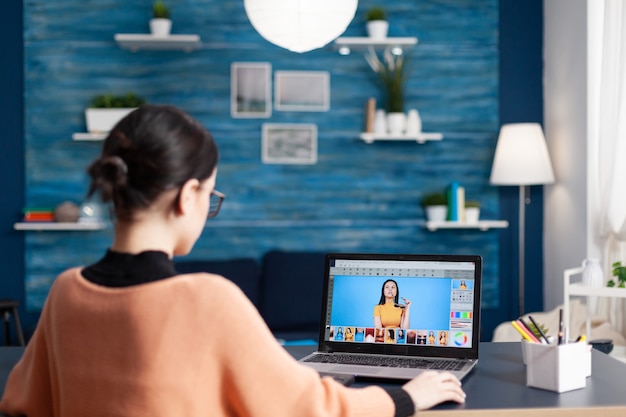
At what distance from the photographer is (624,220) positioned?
3941 mm

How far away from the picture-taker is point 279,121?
496 centimetres

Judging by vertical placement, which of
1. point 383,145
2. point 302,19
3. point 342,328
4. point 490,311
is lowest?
point 490,311

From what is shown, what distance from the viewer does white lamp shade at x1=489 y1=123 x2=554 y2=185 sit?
15.1 feet

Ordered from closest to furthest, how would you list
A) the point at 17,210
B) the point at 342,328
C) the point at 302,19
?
the point at 342,328 → the point at 302,19 → the point at 17,210

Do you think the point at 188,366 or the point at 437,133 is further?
the point at 437,133

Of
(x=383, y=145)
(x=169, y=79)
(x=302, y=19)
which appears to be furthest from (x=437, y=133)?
(x=302, y=19)

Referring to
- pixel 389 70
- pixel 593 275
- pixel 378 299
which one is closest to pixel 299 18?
pixel 378 299

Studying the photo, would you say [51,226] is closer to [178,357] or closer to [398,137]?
[398,137]

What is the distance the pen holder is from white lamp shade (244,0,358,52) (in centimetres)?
164

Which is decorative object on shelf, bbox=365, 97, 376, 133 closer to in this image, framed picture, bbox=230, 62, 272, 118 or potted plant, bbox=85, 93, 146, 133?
framed picture, bbox=230, 62, 272, 118

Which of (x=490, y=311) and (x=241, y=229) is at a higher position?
(x=241, y=229)

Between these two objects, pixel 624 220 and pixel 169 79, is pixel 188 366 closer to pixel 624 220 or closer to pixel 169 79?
pixel 624 220

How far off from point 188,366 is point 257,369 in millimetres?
102

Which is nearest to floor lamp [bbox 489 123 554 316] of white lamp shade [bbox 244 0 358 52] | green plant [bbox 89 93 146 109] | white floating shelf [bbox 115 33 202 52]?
white floating shelf [bbox 115 33 202 52]
